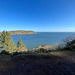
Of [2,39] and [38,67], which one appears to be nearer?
[38,67]

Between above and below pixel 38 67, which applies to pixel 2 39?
below

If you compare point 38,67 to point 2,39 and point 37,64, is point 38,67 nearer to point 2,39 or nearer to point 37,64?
point 37,64

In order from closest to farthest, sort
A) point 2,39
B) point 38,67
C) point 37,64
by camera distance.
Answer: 1. point 38,67
2. point 37,64
3. point 2,39

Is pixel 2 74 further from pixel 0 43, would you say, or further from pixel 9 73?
pixel 0 43

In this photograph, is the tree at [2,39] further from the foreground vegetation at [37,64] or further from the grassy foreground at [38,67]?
the grassy foreground at [38,67]

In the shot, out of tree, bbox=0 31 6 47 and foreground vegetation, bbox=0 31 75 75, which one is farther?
tree, bbox=0 31 6 47

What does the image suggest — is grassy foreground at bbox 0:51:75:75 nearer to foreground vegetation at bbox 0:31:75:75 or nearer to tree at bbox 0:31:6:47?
foreground vegetation at bbox 0:31:75:75

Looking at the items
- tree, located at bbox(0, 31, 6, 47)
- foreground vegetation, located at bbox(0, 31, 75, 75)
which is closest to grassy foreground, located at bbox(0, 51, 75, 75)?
foreground vegetation, located at bbox(0, 31, 75, 75)

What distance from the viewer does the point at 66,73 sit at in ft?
6.54

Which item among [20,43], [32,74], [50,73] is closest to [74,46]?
[50,73]

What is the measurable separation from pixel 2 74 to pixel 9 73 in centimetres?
26

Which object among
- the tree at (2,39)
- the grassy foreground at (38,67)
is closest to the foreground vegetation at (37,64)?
the grassy foreground at (38,67)

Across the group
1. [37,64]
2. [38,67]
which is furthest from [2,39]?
[38,67]

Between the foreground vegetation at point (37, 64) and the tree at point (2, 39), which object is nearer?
the foreground vegetation at point (37, 64)
